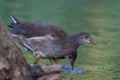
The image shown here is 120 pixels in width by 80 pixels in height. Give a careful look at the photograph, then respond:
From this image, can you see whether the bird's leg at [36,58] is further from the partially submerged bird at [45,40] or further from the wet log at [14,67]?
the wet log at [14,67]

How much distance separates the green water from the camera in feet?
30.1

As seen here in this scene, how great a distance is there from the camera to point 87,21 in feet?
50.1

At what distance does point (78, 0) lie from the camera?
67.0 feet

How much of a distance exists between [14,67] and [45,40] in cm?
244

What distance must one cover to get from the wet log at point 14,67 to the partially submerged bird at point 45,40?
2093 mm

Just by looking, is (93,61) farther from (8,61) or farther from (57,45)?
(8,61)

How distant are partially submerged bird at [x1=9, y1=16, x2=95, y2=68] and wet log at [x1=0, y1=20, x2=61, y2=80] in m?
2.09

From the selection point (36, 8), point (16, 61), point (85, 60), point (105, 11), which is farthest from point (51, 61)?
point (105, 11)

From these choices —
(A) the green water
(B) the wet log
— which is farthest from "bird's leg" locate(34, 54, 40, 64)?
(B) the wet log

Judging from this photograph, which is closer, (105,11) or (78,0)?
(105,11)

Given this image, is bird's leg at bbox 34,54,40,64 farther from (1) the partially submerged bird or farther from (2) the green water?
(2) the green water

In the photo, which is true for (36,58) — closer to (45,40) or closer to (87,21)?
(45,40)

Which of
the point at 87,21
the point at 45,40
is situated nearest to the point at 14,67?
the point at 45,40

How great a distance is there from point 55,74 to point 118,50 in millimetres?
4762
